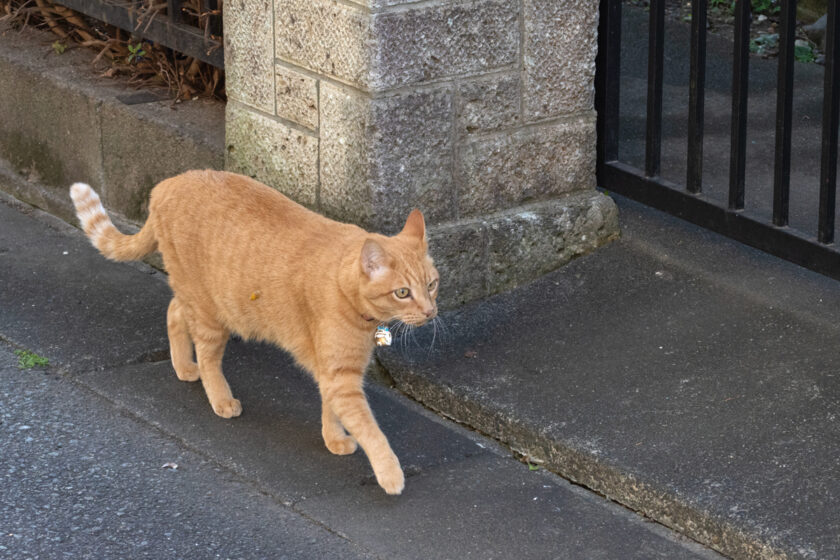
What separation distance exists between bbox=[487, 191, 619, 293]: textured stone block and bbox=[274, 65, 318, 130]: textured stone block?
0.76 m

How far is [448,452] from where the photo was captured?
3.83 metres

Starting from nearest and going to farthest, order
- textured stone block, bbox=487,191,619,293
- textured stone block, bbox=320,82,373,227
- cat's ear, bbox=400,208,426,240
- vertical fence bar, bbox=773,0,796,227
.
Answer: cat's ear, bbox=400,208,426,240
vertical fence bar, bbox=773,0,796,227
textured stone block, bbox=320,82,373,227
textured stone block, bbox=487,191,619,293

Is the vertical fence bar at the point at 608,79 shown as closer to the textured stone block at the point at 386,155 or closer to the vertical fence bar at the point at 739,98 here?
the vertical fence bar at the point at 739,98

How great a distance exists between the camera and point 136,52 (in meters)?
5.46

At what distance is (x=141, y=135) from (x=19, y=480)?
6.18ft

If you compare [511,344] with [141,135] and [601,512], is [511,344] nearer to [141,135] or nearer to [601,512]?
[601,512]

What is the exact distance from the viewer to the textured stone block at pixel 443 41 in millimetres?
4035

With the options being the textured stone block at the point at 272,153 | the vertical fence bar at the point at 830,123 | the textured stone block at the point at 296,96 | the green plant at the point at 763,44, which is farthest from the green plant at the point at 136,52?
the green plant at the point at 763,44

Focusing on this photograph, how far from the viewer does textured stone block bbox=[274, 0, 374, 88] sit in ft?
13.2

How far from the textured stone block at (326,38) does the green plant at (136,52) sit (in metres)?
1.27

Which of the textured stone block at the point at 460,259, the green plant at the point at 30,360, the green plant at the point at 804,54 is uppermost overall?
the green plant at the point at 804,54

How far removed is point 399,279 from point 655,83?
1.51 m

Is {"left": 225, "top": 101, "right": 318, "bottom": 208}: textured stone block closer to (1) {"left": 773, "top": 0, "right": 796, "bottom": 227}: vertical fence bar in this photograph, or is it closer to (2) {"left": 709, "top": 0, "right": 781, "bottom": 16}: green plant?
(1) {"left": 773, "top": 0, "right": 796, "bottom": 227}: vertical fence bar

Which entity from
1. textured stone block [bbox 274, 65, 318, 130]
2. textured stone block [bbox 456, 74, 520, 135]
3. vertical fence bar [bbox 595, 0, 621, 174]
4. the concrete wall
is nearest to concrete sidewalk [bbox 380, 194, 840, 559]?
vertical fence bar [bbox 595, 0, 621, 174]
